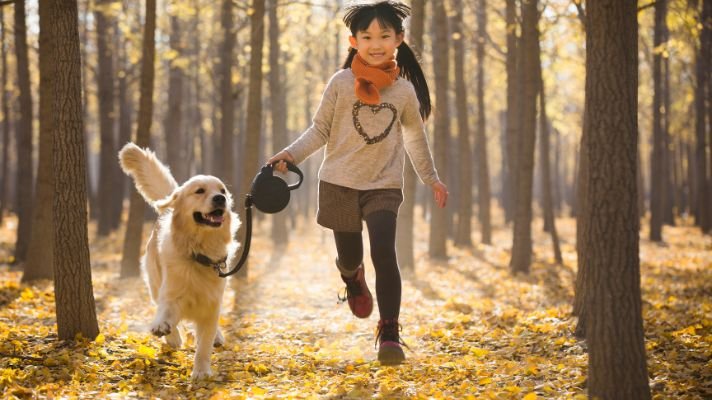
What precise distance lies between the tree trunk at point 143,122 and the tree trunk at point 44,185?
4.56ft

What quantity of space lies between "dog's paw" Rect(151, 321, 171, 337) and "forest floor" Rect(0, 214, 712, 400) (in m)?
0.34

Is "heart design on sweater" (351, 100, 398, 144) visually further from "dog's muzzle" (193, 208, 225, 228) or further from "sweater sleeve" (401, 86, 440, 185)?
"dog's muzzle" (193, 208, 225, 228)

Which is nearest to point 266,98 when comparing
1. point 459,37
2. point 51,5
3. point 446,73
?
point 459,37

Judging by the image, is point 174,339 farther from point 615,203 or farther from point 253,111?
point 253,111

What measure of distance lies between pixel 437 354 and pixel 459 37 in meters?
11.5

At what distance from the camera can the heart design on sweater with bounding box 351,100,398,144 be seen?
4.38 meters

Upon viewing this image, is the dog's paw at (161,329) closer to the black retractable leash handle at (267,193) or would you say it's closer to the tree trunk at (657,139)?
the black retractable leash handle at (267,193)

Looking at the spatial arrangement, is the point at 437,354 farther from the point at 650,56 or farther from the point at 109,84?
the point at 650,56

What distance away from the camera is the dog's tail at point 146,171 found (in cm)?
591

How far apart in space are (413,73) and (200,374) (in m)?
2.67

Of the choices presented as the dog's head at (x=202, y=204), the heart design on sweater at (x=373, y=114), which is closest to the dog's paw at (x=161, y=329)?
the dog's head at (x=202, y=204)

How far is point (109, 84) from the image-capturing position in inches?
685

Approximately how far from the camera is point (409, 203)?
11633 mm

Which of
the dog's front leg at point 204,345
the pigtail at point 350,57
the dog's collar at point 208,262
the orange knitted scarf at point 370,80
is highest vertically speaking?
the pigtail at point 350,57
